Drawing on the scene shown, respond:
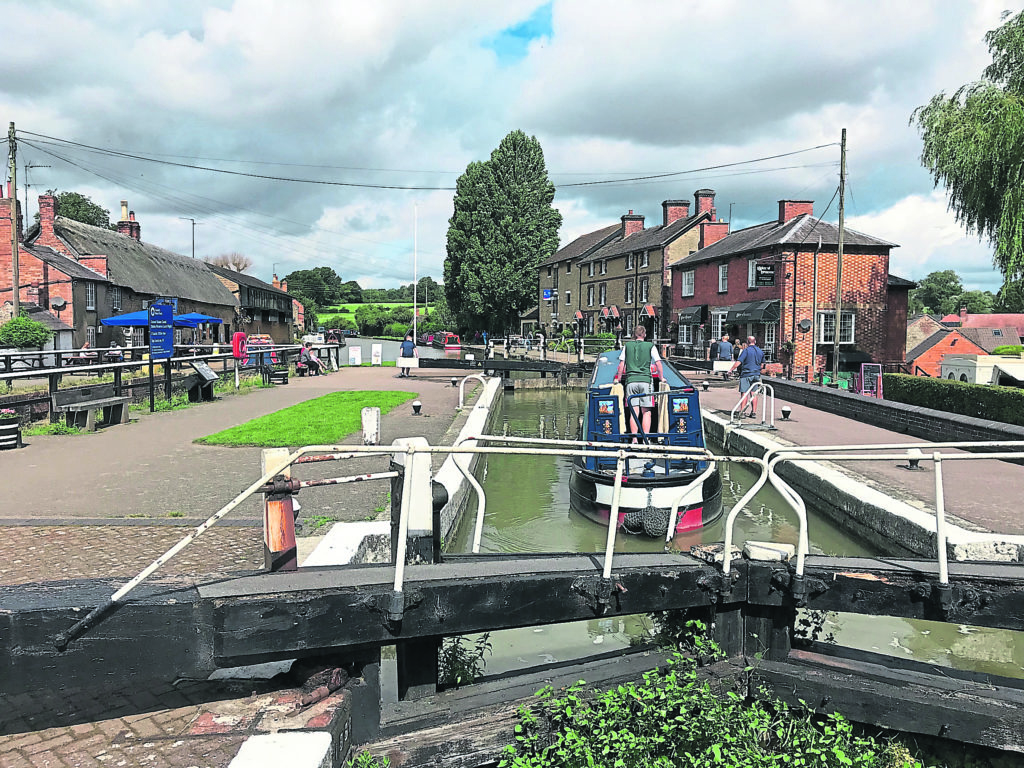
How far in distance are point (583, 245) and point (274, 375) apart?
4016 centimetres

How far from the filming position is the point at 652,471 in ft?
29.8

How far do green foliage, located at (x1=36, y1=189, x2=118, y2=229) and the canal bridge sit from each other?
7876 cm

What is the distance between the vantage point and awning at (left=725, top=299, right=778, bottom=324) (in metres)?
32.6

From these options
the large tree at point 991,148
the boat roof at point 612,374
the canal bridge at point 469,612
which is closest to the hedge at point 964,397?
the large tree at point 991,148

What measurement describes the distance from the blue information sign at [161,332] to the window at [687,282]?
99.3 ft

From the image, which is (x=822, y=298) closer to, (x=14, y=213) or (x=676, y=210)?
(x=676, y=210)

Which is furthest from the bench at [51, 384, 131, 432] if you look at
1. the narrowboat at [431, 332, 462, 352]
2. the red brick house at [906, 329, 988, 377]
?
the red brick house at [906, 329, 988, 377]

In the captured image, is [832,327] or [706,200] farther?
[706,200]

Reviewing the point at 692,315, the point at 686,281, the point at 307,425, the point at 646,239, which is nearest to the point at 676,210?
the point at 646,239

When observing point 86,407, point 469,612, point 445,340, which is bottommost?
point 469,612

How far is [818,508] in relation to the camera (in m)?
10.1

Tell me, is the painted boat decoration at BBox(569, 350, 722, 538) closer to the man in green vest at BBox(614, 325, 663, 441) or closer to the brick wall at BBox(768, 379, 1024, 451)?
the man in green vest at BBox(614, 325, 663, 441)

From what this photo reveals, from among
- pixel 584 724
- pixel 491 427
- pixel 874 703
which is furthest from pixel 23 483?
pixel 491 427

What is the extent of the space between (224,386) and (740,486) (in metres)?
15.9
